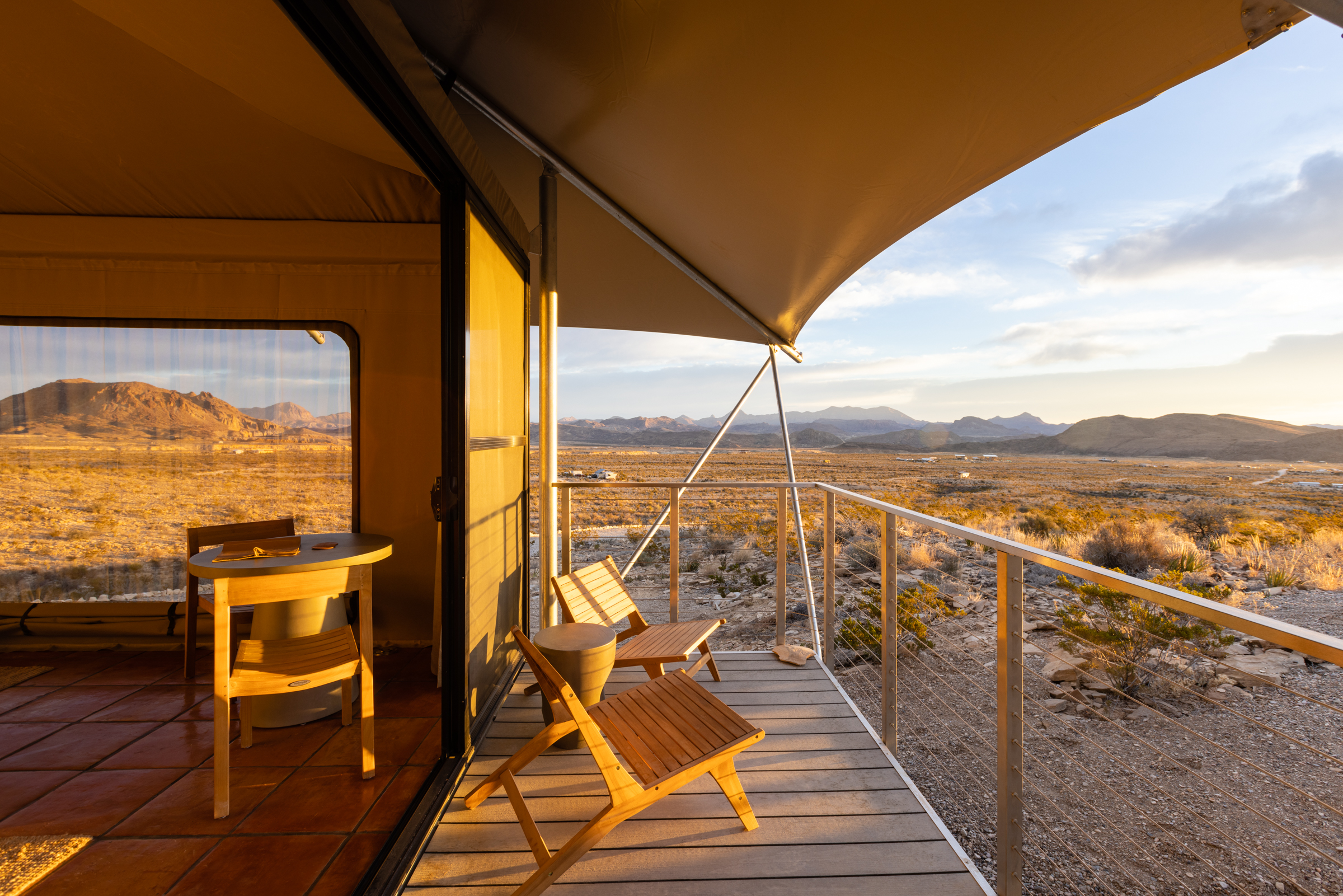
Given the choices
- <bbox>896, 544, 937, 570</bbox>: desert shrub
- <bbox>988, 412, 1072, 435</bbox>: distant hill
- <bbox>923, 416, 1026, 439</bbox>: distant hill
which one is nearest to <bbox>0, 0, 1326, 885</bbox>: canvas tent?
<bbox>896, 544, 937, 570</bbox>: desert shrub

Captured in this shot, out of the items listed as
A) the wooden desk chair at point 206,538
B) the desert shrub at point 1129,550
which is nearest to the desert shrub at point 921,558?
the desert shrub at point 1129,550

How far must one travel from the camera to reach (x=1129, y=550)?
30.2ft

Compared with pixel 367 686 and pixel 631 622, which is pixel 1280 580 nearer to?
pixel 631 622

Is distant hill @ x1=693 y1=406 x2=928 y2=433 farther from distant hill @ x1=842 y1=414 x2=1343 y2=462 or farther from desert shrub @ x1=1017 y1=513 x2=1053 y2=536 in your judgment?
desert shrub @ x1=1017 y1=513 x2=1053 y2=536

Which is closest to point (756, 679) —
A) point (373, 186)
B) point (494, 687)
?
point (494, 687)

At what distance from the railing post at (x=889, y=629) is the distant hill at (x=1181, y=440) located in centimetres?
2929

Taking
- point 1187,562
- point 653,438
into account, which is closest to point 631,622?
point 1187,562

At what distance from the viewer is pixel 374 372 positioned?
10.8 feet

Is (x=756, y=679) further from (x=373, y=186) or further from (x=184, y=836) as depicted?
(x=373, y=186)

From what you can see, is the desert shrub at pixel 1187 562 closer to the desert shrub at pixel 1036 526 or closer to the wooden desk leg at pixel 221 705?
the desert shrub at pixel 1036 526

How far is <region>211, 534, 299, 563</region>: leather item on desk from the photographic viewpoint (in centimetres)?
209

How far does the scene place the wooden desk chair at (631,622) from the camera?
2.37 meters

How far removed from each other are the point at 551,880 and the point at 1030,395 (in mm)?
35978

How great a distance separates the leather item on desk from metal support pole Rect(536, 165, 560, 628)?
1.09 m
